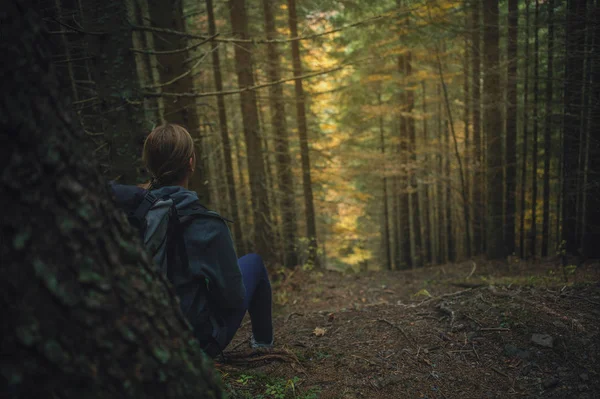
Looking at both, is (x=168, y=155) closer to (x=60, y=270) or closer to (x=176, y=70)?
(x=60, y=270)

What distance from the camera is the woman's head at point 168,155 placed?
230 cm

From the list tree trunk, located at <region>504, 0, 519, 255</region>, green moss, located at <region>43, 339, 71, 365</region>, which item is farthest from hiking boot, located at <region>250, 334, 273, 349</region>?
tree trunk, located at <region>504, 0, 519, 255</region>

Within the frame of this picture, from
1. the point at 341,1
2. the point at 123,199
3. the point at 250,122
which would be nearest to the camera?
the point at 123,199

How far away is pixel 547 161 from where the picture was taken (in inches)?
429

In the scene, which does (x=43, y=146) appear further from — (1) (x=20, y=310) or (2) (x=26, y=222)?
(1) (x=20, y=310)

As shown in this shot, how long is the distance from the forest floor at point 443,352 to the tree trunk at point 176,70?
139 inches

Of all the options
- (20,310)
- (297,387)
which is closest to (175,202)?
(20,310)

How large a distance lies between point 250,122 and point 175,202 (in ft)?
22.7

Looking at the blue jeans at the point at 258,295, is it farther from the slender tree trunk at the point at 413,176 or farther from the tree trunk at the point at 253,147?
the slender tree trunk at the point at 413,176

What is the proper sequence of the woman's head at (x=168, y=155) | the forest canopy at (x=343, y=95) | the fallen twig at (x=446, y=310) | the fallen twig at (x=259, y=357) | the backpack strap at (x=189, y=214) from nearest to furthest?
the backpack strap at (x=189, y=214), the woman's head at (x=168, y=155), the fallen twig at (x=259, y=357), the fallen twig at (x=446, y=310), the forest canopy at (x=343, y=95)

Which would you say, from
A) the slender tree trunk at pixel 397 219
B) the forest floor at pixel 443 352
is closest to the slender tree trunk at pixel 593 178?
the forest floor at pixel 443 352

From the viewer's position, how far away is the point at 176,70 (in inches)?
228

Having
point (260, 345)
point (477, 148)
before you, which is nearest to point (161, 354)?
point (260, 345)

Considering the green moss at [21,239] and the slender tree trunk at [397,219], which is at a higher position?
the green moss at [21,239]
